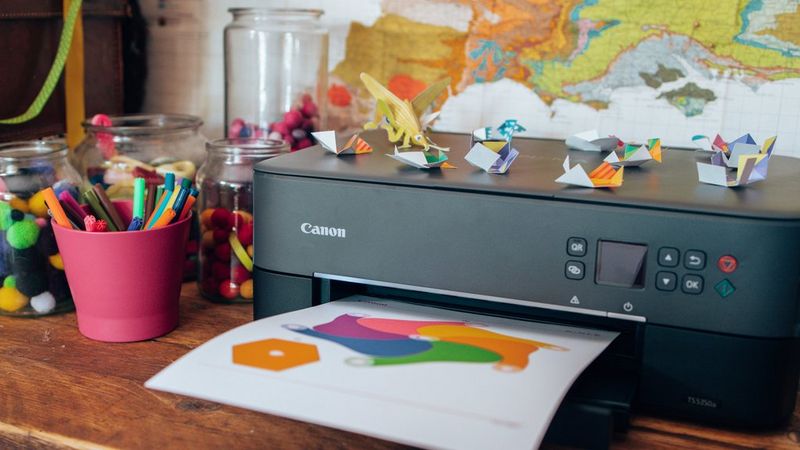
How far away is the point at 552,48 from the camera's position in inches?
43.5

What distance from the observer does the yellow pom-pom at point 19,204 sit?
3.01 ft

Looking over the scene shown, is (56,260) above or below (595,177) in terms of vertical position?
below

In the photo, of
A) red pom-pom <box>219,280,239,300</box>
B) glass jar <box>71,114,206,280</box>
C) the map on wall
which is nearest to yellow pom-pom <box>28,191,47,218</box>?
glass jar <box>71,114,206,280</box>

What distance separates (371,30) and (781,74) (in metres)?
0.54

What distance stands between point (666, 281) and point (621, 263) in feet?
0.12

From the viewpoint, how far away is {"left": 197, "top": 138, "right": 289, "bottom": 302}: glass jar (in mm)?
984

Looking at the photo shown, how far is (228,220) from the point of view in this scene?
99 centimetres

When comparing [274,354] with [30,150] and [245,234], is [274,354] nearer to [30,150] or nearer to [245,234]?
[245,234]

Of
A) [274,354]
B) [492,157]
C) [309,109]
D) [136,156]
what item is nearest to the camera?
[274,354]

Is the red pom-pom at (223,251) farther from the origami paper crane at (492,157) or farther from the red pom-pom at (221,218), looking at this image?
the origami paper crane at (492,157)

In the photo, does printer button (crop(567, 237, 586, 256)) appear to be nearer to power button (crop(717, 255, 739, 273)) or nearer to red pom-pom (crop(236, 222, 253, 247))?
power button (crop(717, 255, 739, 273))

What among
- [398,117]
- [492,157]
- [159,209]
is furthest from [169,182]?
[492,157]

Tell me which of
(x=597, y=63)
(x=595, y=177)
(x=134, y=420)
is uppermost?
(x=597, y=63)

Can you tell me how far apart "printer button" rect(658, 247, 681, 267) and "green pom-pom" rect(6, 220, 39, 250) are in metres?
0.66
